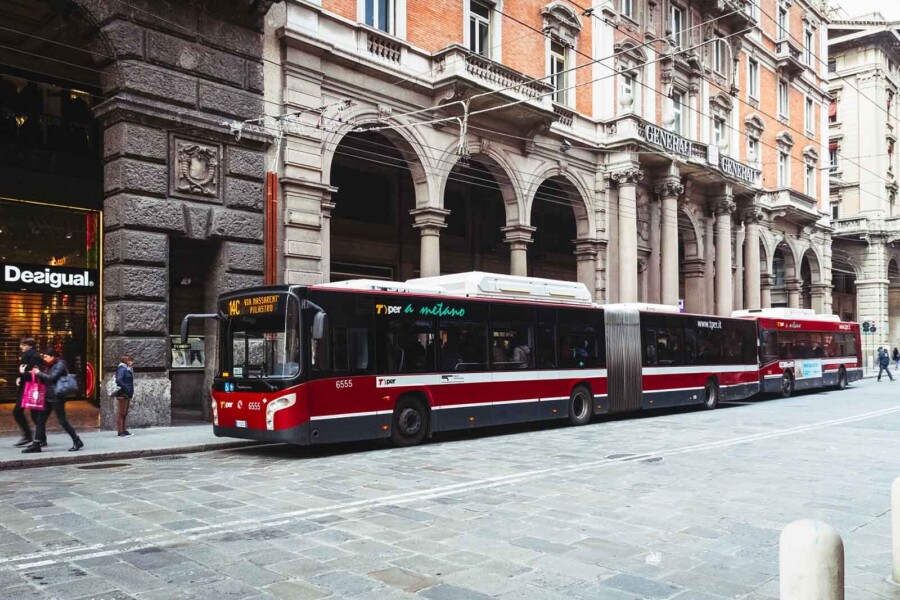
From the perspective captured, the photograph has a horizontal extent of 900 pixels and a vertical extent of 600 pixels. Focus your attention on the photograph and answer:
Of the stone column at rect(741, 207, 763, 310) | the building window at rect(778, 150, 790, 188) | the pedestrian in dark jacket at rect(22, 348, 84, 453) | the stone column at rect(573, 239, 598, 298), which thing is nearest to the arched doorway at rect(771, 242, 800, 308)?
the building window at rect(778, 150, 790, 188)

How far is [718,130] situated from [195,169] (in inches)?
1065

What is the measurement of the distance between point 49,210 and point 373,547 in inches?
589

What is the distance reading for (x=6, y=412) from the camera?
55.6 ft

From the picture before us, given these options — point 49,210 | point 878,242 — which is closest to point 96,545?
point 49,210

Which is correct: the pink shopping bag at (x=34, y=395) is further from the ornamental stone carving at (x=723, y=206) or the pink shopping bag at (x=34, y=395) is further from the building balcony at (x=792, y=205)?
the building balcony at (x=792, y=205)

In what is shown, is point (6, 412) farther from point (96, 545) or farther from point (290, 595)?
point (290, 595)

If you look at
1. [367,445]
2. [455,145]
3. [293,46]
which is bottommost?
[367,445]

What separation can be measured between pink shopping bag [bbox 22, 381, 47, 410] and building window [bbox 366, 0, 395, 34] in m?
12.4

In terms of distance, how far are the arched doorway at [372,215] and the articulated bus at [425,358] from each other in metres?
7.40

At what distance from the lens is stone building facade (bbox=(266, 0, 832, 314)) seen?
60.1ft

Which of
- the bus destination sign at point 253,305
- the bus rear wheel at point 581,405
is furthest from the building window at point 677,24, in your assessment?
the bus destination sign at point 253,305

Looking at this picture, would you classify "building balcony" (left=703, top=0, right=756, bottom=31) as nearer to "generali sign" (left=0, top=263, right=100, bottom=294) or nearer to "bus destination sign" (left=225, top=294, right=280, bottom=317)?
"generali sign" (left=0, top=263, right=100, bottom=294)

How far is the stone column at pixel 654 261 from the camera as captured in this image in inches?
1193

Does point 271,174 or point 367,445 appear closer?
point 367,445
